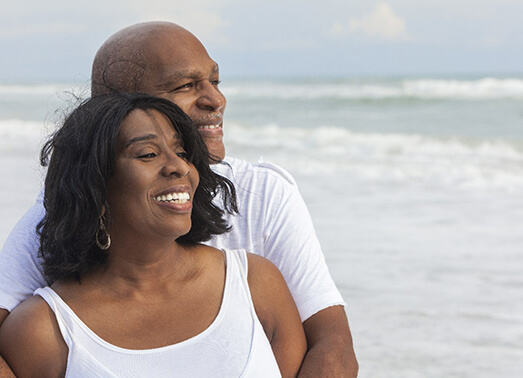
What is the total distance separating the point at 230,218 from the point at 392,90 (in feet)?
64.5

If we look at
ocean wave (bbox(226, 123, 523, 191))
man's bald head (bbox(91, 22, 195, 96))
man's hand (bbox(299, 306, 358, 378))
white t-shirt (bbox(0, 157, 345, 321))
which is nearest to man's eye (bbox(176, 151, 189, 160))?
white t-shirt (bbox(0, 157, 345, 321))

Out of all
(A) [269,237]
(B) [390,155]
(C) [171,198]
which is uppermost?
(C) [171,198]

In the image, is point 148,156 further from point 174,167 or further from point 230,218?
point 230,218

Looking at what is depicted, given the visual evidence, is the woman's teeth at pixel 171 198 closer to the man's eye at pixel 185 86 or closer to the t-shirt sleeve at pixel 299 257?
the t-shirt sleeve at pixel 299 257

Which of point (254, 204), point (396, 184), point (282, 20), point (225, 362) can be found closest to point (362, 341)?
point (254, 204)

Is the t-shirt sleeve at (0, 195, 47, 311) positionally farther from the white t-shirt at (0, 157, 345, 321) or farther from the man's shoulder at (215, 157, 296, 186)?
the man's shoulder at (215, 157, 296, 186)

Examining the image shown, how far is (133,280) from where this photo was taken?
6.94ft

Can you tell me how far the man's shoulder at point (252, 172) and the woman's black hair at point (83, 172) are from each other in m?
0.39

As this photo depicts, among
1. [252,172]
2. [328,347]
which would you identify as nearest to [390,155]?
[252,172]

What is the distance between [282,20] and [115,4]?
5.30m

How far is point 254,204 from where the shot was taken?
2512 millimetres

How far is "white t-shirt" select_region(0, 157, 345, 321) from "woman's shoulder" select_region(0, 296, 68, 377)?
0.25 meters

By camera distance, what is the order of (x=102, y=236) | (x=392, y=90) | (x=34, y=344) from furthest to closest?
(x=392, y=90) → (x=102, y=236) → (x=34, y=344)

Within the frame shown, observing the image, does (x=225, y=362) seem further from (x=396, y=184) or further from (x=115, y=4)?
(x=115, y=4)
